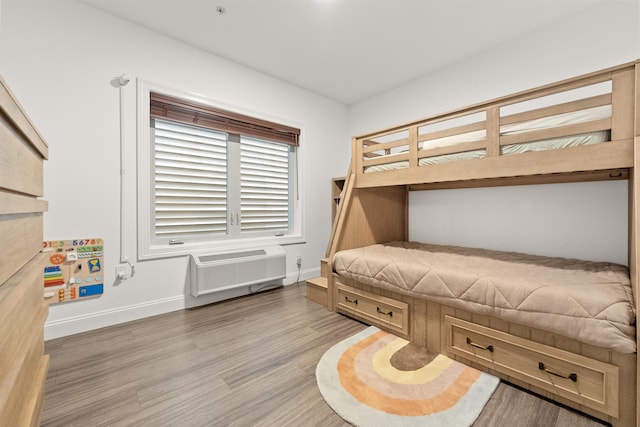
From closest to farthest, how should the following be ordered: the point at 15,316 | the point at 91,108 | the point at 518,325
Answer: the point at 15,316 → the point at 518,325 → the point at 91,108

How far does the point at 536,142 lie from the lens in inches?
63.7

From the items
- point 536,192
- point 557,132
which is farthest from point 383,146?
point 536,192

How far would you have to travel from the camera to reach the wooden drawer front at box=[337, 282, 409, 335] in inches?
76.6

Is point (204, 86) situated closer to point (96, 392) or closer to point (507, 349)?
point (96, 392)

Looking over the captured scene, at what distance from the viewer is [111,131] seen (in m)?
2.16

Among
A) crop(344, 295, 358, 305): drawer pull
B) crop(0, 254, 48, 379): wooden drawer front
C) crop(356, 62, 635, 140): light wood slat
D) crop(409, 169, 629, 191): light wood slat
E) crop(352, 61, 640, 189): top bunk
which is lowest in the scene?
crop(344, 295, 358, 305): drawer pull

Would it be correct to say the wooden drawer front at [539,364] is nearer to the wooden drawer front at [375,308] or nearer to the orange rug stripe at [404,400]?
the orange rug stripe at [404,400]

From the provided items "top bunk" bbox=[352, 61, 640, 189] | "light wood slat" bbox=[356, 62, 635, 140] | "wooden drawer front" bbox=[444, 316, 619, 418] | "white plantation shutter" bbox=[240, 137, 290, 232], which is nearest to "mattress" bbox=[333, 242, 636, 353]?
"wooden drawer front" bbox=[444, 316, 619, 418]

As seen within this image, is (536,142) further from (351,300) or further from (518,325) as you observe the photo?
(351,300)

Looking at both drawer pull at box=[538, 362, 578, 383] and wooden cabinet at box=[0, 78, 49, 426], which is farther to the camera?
drawer pull at box=[538, 362, 578, 383]

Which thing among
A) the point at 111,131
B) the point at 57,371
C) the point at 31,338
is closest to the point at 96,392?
the point at 57,371

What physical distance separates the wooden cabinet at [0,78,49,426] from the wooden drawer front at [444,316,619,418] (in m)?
1.89

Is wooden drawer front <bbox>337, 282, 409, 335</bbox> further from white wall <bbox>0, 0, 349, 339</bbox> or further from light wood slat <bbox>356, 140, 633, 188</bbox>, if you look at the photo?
white wall <bbox>0, 0, 349, 339</bbox>

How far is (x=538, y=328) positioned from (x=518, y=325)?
109mm
